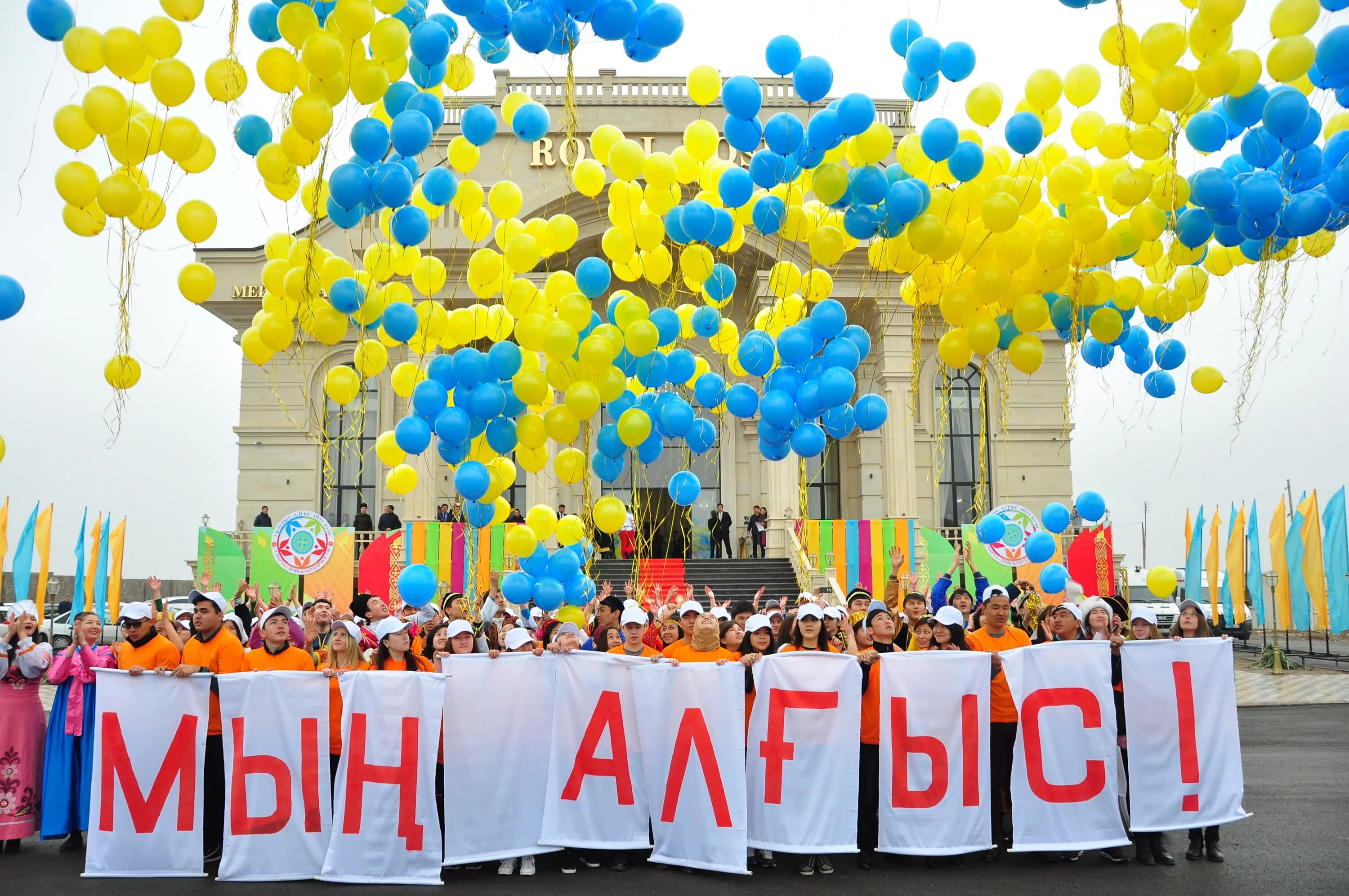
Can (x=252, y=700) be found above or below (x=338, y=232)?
below

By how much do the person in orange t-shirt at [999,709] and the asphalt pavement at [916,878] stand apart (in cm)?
44

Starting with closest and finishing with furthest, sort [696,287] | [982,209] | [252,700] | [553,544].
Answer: [252,700] < [982,209] < [696,287] < [553,544]

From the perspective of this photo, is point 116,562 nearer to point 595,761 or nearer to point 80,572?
point 80,572

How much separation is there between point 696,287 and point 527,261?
1.85 meters

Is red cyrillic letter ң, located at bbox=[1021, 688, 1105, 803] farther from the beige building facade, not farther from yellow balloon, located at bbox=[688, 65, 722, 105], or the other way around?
→ the beige building facade

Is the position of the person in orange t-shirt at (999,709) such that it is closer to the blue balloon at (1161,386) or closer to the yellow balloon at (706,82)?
the blue balloon at (1161,386)

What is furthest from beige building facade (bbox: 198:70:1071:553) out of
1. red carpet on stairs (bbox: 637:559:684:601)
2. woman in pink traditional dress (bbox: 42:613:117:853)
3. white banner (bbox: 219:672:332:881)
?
white banner (bbox: 219:672:332:881)

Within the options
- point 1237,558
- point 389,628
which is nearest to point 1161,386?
point 389,628

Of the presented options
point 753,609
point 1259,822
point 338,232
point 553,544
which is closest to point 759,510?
point 553,544

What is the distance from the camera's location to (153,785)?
290 inches

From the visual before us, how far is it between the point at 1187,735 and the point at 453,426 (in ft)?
20.4

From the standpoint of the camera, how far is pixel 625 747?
7574 mm

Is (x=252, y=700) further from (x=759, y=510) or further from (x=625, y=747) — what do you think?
(x=759, y=510)

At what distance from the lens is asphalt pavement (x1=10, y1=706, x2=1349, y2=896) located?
683 cm
